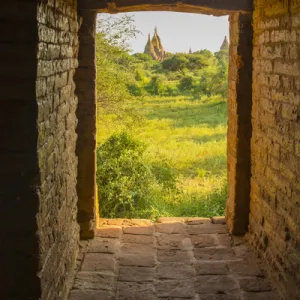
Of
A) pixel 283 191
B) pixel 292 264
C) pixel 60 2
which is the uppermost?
pixel 60 2

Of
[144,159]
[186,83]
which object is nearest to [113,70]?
[144,159]

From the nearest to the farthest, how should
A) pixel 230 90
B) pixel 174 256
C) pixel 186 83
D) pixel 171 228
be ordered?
1. pixel 174 256
2. pixel 230 90
3. pixel 171 228
4. pixel 186 83

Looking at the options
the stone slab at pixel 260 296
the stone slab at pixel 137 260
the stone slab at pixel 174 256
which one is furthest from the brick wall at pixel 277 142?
the stone slab at pixel 137 260

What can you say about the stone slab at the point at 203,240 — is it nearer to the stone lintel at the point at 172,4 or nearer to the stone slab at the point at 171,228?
the stone slab at the point at 171,228

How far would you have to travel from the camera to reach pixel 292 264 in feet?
13.7

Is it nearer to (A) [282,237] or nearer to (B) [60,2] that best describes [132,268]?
(A) [282,237]

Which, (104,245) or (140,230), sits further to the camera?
(140,230)

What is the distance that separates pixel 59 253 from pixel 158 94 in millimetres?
23600

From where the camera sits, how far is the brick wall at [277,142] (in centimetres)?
413

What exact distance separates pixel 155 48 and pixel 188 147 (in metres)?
30.2

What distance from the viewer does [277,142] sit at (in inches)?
184

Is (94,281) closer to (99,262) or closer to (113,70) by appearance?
(99,262)

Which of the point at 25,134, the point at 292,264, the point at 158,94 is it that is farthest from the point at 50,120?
the point at 158,94

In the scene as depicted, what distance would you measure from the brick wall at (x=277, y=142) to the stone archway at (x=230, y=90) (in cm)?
17
